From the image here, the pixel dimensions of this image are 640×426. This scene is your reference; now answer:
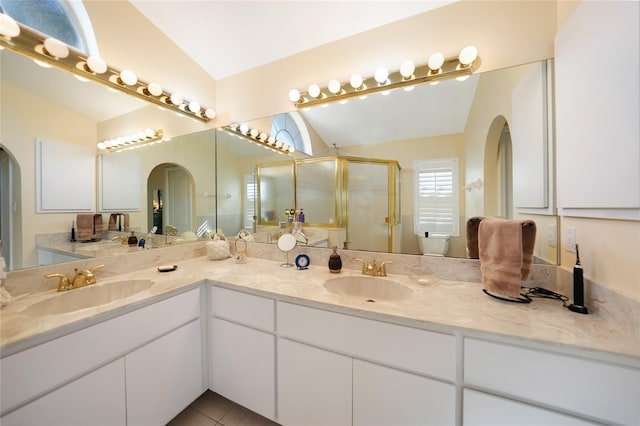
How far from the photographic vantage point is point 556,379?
2.37 ft

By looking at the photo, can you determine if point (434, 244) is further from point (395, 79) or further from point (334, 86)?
point (334, 86)

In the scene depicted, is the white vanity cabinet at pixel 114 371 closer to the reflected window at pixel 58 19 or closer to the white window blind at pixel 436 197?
the white window blind at pixel 436 197

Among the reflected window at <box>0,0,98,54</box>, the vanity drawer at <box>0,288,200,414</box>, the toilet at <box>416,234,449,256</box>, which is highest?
the reflected window at <box>0,0,98,54</box>

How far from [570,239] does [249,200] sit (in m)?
2.10

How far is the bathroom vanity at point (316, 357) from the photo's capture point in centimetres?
73

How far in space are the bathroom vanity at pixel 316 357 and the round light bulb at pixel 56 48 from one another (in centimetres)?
127

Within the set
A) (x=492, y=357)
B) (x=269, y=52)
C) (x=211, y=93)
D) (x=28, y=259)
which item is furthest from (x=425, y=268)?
(x=211, y=93)

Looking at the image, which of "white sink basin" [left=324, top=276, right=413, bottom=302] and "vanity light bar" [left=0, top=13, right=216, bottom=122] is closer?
"vanity light bar" [left=0, top=13, right=216, bottom=122]

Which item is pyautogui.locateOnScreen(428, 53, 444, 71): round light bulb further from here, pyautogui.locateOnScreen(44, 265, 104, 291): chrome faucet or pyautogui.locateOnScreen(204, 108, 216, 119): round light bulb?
pyautogui.locateOnScreen(44, 265, 104, 291): chrome faucet

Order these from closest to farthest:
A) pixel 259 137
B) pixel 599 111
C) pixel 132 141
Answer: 1. pixel 599 111
2. pixel 132 141
3. pixel 259 137

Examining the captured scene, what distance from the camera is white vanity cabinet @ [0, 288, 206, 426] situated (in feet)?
2.56

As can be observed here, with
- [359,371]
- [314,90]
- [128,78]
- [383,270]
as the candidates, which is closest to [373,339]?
[359,371]

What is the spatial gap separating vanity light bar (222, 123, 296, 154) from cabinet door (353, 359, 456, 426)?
5.06ft

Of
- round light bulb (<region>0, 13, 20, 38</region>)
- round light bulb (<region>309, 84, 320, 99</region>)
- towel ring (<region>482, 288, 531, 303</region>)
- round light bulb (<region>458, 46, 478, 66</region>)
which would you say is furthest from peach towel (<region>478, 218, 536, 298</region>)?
round light bulb (<region>0, 13, 20, 38</region>)
